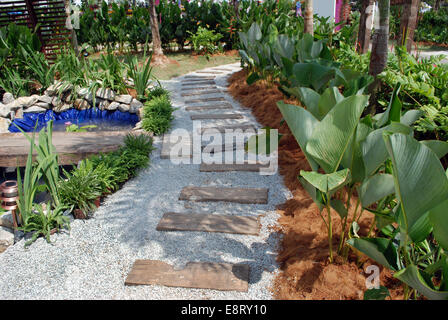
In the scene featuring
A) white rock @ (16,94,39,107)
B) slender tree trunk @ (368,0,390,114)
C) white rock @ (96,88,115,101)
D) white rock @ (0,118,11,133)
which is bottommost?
white rock @ (0,118,11,133)

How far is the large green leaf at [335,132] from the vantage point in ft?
4.91

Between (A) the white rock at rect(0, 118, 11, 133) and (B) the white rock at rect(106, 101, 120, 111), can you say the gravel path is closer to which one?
(B) the white rock at rect(106, 101, 120, 111)

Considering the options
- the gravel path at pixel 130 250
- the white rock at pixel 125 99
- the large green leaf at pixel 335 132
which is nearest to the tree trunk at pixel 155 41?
the white rock at pixel 125 99

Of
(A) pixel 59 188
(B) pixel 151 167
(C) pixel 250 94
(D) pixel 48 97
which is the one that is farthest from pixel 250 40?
(A) pixel 59 188

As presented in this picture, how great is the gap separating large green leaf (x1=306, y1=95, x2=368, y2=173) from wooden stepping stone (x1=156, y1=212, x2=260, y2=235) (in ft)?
3.40

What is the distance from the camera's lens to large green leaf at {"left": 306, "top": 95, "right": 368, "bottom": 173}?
1.50 meters

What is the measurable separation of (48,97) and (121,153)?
3391mm

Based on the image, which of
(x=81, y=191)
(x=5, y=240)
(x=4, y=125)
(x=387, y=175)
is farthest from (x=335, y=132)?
(x=4, y=125)

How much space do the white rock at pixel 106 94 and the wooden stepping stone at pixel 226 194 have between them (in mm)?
3451

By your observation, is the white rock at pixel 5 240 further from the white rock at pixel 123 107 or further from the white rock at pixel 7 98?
the white rock at pixel 7 98

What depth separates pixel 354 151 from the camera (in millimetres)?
1707

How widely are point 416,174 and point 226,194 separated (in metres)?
1.98

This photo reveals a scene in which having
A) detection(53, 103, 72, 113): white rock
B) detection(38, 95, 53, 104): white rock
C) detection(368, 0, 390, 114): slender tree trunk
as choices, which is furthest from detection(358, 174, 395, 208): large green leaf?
detection(38, 95, 53, 104): white rock

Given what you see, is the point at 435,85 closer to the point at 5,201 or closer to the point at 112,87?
the point at 5,201
